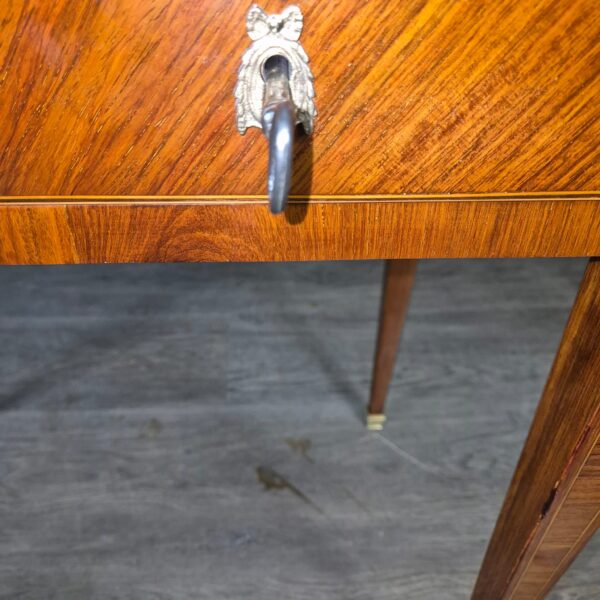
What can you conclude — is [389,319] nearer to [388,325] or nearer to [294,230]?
[388,325]

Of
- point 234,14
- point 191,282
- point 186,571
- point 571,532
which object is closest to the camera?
point 234,14

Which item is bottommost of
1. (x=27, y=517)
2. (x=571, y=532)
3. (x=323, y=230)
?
(x=27, y=517)

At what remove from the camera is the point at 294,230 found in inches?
12.3

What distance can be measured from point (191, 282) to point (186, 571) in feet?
1.71

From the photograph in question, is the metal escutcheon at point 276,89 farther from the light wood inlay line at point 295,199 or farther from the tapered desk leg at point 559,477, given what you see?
the tapered desk leg at point 559,477

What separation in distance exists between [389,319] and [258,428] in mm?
229

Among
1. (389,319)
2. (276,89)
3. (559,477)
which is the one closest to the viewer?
(276,89)

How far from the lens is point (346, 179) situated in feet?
0.97

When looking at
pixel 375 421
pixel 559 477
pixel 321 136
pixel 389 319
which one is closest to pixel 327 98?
pixel 321 136

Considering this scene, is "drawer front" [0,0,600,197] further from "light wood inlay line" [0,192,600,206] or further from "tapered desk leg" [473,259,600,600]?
"tapered desk leg" [473,259,600,600]

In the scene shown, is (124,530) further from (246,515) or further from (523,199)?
(523,199)

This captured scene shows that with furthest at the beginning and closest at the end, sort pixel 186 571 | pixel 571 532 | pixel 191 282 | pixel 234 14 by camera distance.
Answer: pixel 191 282
pixel 186 571
pixel 571 532
pixel 234 14

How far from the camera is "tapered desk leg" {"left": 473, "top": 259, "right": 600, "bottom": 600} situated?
38 cm

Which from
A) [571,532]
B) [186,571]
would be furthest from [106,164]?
[186,571]
